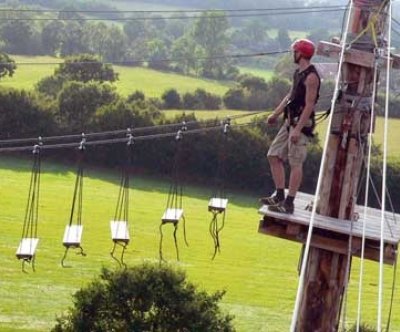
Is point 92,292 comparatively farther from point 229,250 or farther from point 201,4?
point 201,4

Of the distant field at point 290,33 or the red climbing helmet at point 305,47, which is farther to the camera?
the distant field at point 290,33

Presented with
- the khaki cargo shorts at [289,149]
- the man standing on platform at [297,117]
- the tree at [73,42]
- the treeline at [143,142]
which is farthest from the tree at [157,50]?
the man standing on platform at [297,117]

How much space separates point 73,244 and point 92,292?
1.71 metres

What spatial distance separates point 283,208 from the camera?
355 inches

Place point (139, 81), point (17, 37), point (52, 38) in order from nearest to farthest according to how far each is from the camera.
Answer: point (139, 81)
point (17, 37)
point (52, 38)

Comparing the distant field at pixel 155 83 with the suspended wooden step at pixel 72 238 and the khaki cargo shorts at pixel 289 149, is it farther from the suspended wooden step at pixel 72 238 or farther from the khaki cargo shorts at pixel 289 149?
the khaki cargo shorts at pixel 289 149

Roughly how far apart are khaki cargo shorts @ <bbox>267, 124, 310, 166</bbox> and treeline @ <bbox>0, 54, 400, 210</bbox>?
35699 millimetres

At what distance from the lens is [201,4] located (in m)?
156

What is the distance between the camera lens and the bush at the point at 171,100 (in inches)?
2512

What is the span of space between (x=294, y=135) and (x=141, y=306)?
7.57 meters

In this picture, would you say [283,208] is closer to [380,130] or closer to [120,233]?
[120,233]

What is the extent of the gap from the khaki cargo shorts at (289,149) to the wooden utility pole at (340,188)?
14.4 inches

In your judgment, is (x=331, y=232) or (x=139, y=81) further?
(x=139, y=81)

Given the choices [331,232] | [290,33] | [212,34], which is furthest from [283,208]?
[290,33]
